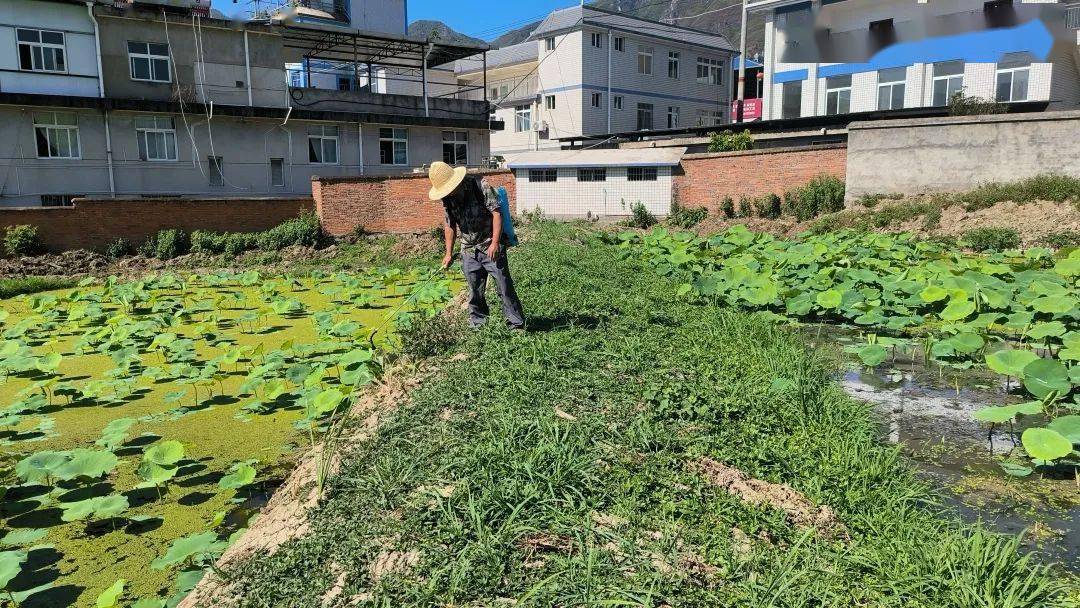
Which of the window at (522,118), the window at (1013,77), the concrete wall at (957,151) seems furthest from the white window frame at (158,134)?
the window at (1013,77)

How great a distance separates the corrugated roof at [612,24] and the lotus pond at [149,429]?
25.3m

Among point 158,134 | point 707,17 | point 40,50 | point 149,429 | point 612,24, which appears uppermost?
point 707,17

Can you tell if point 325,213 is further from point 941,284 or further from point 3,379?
point 941,284

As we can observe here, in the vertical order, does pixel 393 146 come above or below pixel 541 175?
above

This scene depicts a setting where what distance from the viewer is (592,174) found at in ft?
75.7

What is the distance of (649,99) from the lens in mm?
35969

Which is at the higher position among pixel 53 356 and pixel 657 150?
pixel 657 150

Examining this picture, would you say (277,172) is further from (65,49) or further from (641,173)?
(641,173)

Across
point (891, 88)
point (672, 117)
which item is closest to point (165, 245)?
point (891, 88)

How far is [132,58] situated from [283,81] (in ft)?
14.6

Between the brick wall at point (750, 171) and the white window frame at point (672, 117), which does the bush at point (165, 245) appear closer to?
the brick wall at point (750, 171)

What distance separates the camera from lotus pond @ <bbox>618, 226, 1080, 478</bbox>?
4.60m

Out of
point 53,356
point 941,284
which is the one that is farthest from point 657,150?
point 53,356

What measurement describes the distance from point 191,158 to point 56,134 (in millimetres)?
3528
